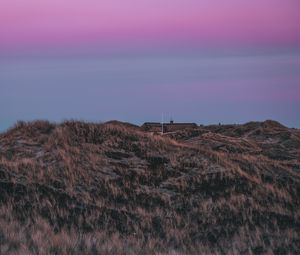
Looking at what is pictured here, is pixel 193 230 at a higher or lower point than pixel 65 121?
lower

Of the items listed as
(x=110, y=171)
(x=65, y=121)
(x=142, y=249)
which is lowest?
(x=142, y=249)

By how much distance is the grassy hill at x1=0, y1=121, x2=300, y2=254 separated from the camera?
13.1m

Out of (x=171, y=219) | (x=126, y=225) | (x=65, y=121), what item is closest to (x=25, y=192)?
(x=126, y=225)

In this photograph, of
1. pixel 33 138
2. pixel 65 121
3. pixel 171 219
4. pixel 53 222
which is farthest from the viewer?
pixel 65 121

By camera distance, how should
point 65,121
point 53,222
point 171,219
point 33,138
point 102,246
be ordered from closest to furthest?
point 102,246, point 53,222, point 171,219, point 33,138, point 65,121

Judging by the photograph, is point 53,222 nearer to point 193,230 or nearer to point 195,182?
point 193,230

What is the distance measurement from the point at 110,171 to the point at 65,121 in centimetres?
439

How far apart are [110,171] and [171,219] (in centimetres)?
324

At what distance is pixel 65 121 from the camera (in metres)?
21.2

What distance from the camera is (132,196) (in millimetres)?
16156

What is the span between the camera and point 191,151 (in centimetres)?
2012

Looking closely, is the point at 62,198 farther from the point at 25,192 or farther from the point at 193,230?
the point at 193,230

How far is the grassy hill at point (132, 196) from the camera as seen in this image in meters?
13.1

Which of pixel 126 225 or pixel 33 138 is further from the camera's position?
pixel 33 138
